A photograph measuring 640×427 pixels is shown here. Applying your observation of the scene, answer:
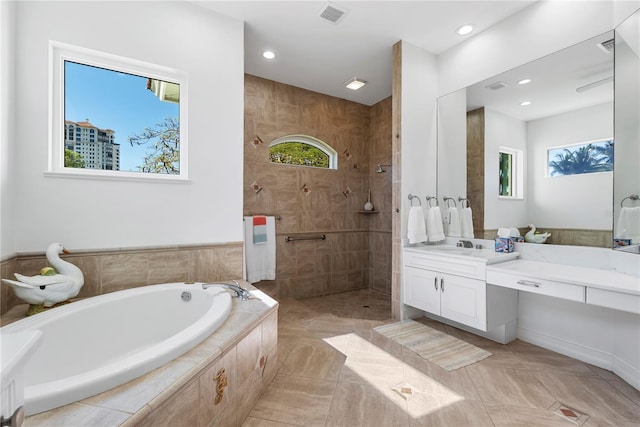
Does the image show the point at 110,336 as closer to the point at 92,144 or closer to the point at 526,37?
the point at 92,144

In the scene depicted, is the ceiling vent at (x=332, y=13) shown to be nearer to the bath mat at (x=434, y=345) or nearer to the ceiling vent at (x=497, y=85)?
the ceiling vent at (x=497, y=85)

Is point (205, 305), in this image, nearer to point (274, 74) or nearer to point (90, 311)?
point (90, 311)

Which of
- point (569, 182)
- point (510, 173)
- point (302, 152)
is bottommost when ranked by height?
point (569, 182)

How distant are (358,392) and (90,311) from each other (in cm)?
168

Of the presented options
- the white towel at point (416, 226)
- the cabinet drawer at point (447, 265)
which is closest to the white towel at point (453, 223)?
the white towel at point (416, 226)

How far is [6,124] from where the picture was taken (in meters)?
1.69

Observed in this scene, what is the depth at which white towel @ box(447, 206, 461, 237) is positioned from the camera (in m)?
3.03

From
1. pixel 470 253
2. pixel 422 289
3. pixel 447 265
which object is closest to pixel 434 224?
pixel 470 253

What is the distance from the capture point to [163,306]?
194 cm

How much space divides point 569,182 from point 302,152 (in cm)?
290

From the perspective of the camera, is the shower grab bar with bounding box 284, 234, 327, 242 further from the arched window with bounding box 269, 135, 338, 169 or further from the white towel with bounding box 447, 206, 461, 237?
the white towel with bounding box 447, 206, 461, 237

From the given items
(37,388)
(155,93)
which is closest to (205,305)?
(37,388)

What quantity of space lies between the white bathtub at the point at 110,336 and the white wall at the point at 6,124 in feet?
2.01

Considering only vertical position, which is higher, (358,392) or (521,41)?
(521,41)
